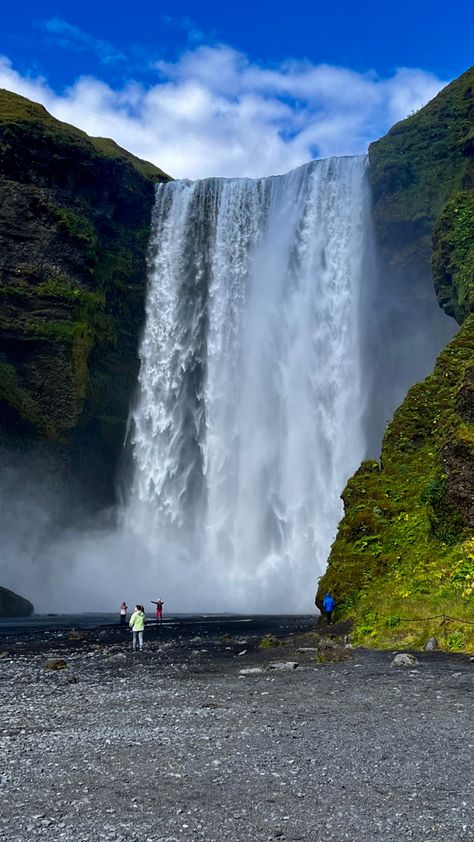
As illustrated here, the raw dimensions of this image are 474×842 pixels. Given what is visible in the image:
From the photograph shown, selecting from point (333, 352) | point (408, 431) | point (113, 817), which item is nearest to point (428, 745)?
point (113, 817)

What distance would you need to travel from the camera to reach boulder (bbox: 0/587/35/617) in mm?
39906

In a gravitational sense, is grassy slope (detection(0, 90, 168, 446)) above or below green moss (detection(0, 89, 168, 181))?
below

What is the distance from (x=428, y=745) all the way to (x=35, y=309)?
49.9 metres

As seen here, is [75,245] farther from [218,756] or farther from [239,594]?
[218,756]

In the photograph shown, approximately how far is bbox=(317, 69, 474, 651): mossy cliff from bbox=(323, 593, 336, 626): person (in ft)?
0.84

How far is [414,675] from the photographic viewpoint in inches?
482

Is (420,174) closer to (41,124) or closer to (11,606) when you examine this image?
(41,124)

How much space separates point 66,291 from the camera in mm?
53656

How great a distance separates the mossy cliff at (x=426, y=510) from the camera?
17297mm

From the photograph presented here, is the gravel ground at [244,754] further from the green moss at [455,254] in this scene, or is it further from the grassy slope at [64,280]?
the grassy slope at [64,280]

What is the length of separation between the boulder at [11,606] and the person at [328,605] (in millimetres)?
24747

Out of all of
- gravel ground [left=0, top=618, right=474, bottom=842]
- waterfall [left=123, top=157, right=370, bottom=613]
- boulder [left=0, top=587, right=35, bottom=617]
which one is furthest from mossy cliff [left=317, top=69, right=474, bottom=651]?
boulder [left=0, top=587, right=35, bottom=617]

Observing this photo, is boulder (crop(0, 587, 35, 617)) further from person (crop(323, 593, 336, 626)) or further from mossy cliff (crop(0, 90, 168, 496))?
person (crop(323, 593, 336, 626))

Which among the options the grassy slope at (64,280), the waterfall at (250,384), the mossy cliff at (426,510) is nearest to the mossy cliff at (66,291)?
the grassy slope at (64,280)
